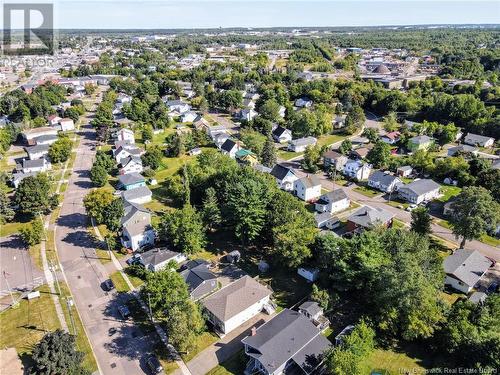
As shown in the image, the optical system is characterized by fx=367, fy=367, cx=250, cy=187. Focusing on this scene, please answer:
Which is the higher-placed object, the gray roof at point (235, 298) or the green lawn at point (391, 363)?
the gray roof at point (235, 298)

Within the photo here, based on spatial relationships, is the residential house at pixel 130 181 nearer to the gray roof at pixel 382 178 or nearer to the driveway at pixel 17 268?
the driveway at pixel 17 268

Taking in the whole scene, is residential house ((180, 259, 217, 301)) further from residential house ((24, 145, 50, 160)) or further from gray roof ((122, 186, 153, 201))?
residential house ((24, 145, 50, 160))

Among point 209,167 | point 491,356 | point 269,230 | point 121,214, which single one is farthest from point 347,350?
point 209,167

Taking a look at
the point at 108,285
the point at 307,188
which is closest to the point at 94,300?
the point at 108,285

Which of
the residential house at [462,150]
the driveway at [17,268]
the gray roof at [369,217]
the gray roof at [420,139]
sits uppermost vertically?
the gray roof at [420,139]

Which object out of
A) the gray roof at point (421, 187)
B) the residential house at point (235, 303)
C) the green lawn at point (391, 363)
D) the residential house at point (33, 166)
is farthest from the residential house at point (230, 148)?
the green lawn at point (391, 363)

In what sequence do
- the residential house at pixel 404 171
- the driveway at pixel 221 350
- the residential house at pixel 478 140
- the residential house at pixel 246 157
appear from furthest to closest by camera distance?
1. the residential house at pixel 478 140
2. the residential house at pixel 246 157
3. the residential house at pixel 404 171
4. the driveway at pixel 221 350

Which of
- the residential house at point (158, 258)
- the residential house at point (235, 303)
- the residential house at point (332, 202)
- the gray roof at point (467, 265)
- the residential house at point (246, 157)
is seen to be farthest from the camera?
the residential house at point (246, 157)

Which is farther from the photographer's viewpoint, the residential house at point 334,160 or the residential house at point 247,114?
the residential house at point 247,114
